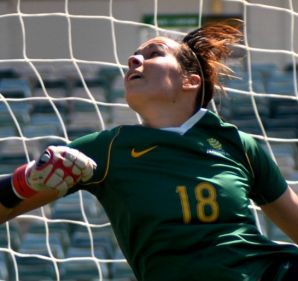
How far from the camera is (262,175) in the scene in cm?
207

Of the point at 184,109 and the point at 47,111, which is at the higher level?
the point at 184,109

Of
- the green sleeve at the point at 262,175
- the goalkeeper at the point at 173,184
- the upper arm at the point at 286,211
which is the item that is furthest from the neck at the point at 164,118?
the upper arm at the point at 286,211

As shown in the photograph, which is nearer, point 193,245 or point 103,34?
point 193,245

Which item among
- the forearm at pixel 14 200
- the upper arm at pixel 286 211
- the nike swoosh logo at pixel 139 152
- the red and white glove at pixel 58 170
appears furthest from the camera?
the upper arm at pixel 286 211

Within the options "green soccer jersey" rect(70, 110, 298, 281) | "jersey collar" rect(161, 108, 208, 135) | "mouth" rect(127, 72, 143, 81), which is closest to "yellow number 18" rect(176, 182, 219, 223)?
"green soccer jersey" rect(70, 110, 298, 281)

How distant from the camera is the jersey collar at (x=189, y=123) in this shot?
203cm

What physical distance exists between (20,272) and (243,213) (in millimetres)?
→ 2425

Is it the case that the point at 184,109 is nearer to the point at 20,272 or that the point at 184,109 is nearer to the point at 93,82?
the point at 20,272

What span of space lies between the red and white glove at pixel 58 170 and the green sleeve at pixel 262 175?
36 cm

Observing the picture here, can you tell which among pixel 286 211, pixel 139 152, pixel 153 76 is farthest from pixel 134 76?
pixel 286 211

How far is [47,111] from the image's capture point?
500 cm

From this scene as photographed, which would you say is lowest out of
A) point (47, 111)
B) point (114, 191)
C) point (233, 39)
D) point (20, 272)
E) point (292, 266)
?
point (20, 272)

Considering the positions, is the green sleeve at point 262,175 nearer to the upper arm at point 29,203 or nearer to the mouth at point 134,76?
the mouth at point 134,76

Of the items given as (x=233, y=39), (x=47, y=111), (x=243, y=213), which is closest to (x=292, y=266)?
(x=243, y=213)
